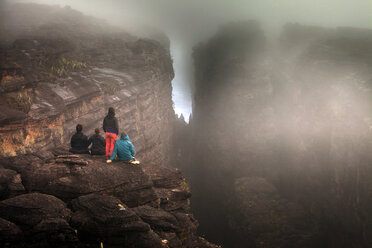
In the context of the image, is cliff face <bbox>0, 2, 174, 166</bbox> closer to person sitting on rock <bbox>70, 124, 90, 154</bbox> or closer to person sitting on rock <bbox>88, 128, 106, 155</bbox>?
person sitting on rock <bbox>70, 124, 90, 154</bbox>

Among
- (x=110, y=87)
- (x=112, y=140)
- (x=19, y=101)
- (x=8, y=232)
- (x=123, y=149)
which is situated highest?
(x=110, y=87)

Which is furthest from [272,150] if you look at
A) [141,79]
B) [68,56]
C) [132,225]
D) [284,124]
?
[132,225]

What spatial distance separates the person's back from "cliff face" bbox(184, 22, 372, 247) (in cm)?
3364

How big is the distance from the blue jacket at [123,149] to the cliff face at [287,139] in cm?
3365

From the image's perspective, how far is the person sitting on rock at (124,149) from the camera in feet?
40.2

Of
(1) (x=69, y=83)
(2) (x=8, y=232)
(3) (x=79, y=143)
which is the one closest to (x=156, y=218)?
(2) (x=8, y=232)

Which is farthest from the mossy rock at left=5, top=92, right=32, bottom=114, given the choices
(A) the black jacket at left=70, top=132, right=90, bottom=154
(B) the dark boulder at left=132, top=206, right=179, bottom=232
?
(B) the dark boulder at left=132, top=206, right=179, bottom=232

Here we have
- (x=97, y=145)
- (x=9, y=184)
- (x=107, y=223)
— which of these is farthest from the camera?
(x=97, y=145)

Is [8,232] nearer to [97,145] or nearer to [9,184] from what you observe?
[9,184]

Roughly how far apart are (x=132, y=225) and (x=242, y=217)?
41554mm

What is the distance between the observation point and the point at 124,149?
1263cm

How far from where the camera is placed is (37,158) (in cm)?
1231

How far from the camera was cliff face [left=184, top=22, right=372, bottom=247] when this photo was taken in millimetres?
35438

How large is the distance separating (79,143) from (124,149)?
10.6ft
